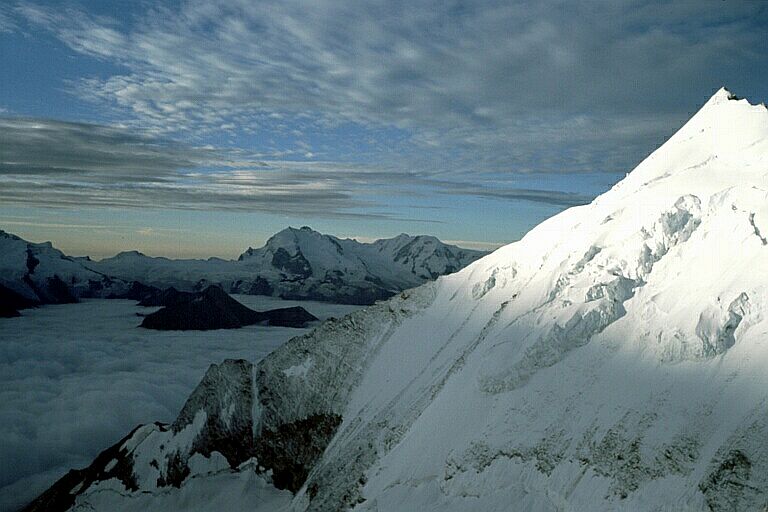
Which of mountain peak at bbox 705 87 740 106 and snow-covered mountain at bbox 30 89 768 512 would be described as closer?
snow-covered mountain at bbox 30 89 768 512

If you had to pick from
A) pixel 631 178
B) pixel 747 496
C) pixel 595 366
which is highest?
pixel 631 178

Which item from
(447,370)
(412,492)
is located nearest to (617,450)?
(412,492)

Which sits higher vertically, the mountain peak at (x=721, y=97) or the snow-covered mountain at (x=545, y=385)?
the mountain peak at (x=721, y=97)

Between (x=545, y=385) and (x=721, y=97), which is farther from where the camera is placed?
(x=721, y=97)

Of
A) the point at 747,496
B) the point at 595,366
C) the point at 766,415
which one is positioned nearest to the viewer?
the point at 747,496

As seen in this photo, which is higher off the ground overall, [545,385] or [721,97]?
[721,97]

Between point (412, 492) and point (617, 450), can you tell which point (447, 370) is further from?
point (617, 450)

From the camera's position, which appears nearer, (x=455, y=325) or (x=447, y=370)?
(x=447, y=370)

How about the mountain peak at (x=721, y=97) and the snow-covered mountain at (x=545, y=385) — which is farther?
the mountain peak at (x=721, y=97)
